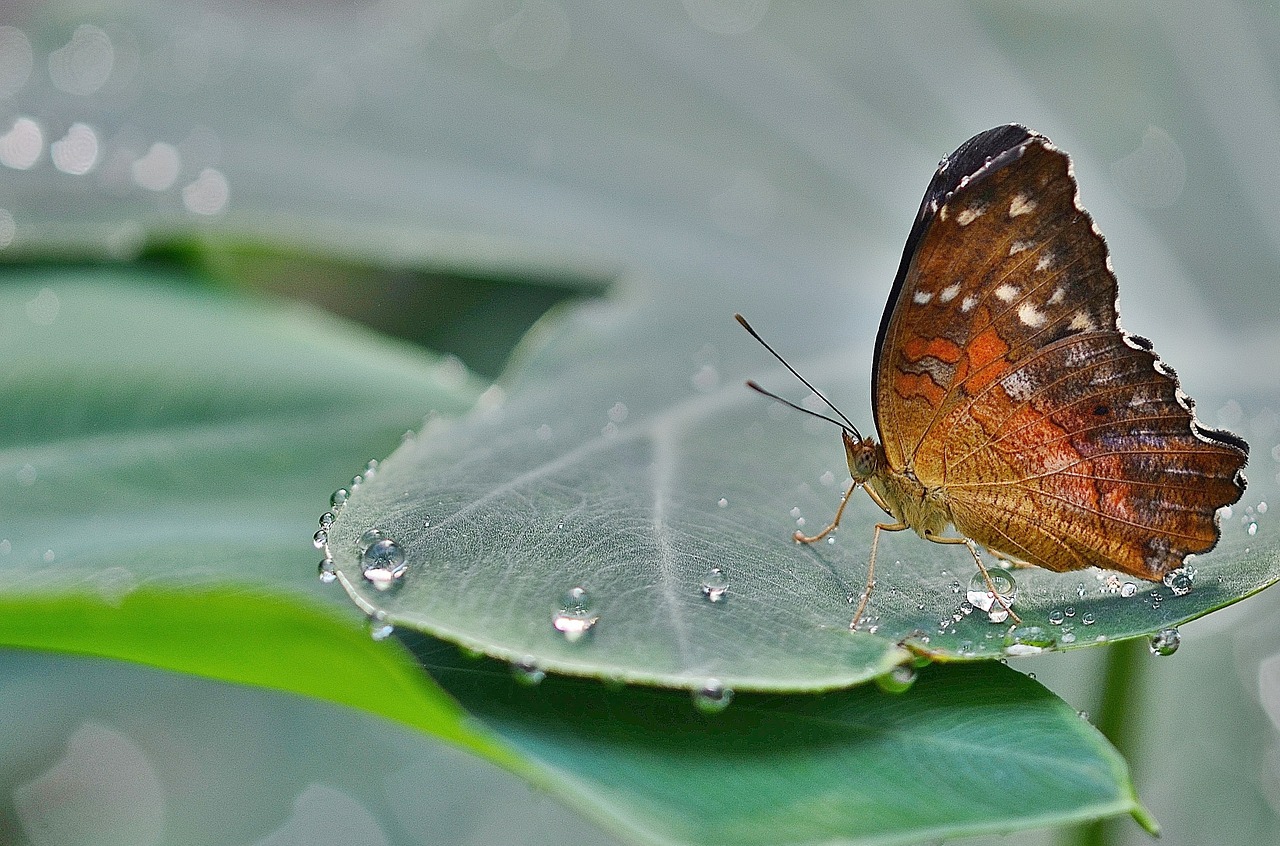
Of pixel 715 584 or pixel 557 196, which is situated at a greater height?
pixel 557 196

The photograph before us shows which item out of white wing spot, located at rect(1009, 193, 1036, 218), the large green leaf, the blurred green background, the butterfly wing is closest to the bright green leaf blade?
the large green leaf

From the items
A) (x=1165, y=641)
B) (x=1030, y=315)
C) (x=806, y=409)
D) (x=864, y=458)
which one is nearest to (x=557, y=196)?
(x=806, y=409)

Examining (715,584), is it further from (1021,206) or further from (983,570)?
(1021,206)

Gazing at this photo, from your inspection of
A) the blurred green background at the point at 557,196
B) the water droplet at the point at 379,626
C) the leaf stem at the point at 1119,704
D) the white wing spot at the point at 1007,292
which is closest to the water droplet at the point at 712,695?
the water droplet at the point at 379,626

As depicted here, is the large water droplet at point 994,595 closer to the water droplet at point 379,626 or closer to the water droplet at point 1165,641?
the water droplet at point 1165,641

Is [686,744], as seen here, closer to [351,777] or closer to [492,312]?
[351,777]

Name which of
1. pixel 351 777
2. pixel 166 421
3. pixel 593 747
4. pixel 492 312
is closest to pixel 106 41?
pixel 492 312

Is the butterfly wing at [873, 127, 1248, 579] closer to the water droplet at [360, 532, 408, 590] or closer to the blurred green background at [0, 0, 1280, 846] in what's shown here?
the blurred green background at [0, 0, 1280, 846]
